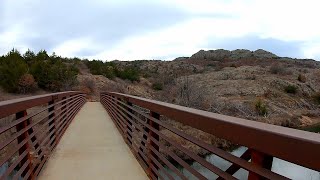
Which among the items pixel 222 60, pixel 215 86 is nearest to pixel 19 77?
pixel 215 86

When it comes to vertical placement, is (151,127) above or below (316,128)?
above

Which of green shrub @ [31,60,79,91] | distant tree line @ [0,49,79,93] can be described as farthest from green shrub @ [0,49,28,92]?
green shrub @ [31,60,79,91]

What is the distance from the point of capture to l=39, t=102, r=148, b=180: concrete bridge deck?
20.3ft

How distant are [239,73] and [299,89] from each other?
889 cm

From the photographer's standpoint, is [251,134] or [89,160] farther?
[89,160]

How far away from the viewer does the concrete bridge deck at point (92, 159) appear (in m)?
6.18

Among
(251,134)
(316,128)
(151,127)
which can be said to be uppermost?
(251,134)

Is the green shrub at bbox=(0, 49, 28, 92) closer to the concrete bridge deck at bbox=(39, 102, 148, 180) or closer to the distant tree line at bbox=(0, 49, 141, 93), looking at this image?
the distant tree line at bbox=(0, 49, 141, 93)

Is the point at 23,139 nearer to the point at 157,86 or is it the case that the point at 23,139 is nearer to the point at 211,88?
the point at 211,88

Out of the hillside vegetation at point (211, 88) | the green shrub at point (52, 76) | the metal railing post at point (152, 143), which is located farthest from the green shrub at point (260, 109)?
the metal railing post at point (152, 143)

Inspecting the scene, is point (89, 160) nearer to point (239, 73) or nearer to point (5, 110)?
point (5, 110)

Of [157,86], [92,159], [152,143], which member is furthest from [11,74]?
[152,143]

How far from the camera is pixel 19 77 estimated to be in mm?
34000

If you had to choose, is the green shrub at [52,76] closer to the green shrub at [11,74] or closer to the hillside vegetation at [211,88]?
the hillside vegetation at [211,88]
